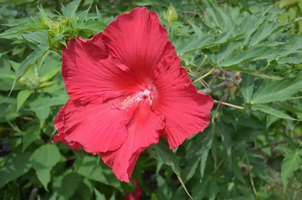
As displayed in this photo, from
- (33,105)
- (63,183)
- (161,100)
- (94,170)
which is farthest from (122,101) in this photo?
(63,183)

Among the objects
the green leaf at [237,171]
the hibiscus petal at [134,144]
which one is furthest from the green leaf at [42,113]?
the green leaf at [237,171]

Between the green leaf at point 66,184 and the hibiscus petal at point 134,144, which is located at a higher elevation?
the hibiscus petal at point 134,144

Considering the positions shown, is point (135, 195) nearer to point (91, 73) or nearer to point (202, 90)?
point (202, 90)

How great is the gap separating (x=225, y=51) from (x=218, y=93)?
71 cm

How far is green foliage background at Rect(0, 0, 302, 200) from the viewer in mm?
1141

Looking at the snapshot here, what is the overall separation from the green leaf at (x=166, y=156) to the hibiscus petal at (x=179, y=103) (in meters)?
0.07

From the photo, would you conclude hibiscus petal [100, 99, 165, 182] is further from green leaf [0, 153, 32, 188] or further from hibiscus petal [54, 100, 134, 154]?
green leaf [0, 153, 32, 188]

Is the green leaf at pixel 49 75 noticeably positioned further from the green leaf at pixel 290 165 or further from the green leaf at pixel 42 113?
the green leaf at pixel 290 165

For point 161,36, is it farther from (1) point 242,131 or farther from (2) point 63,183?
(2) point 63,183

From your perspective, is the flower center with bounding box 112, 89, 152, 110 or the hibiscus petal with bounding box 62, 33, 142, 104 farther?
the flower center with bounding box 112, 89, 152, 110

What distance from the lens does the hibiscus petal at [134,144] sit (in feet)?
3.31

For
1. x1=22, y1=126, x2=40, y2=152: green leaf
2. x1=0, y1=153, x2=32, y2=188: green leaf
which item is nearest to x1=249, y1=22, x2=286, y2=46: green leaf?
x1=22, y1=126, x2=40, y2=152: green leaf

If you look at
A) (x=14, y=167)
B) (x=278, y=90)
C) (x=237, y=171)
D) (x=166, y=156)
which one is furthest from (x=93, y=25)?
(x=237, y=171)

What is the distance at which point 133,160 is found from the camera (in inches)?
39.4
